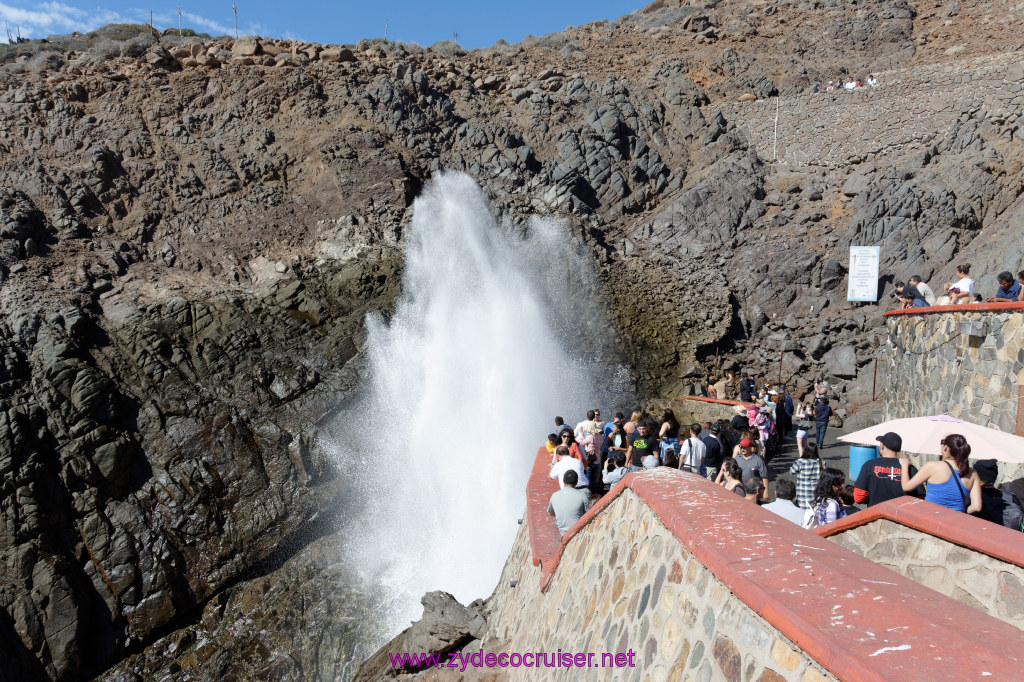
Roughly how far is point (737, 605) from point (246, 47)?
32372mm

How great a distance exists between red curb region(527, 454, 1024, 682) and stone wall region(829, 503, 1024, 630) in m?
0.13

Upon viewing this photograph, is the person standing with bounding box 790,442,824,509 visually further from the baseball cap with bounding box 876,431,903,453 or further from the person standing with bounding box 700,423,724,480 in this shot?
the person standing with bounding box 700,423,724,480

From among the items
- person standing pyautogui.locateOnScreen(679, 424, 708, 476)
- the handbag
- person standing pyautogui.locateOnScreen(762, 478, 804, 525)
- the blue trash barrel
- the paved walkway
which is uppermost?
the handbag

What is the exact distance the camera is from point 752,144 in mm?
29516

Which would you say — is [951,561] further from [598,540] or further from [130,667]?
[130,667]

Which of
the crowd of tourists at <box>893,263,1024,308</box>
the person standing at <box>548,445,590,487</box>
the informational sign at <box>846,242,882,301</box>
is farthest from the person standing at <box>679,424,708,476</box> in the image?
the informational sign at <box>846,242,882,301</box>

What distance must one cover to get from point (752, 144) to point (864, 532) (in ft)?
93.4

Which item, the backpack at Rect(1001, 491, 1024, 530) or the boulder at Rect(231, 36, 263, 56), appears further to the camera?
the boulder at Rect(231, 36, 263, 56)

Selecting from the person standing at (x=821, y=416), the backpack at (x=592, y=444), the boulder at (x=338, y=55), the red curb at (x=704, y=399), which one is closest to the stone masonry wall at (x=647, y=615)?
the backpack at (x=592, y=444)

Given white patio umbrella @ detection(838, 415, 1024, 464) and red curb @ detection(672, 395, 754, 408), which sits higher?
white patio umbrella @ detection(838, 415, 1024, 464)

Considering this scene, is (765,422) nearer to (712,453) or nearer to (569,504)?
(712,453)

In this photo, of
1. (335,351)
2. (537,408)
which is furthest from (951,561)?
(335,351)

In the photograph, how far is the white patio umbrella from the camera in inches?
253

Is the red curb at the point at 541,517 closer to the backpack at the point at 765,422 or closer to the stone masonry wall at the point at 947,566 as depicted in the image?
the stone masonry wall at the point at 947,566
